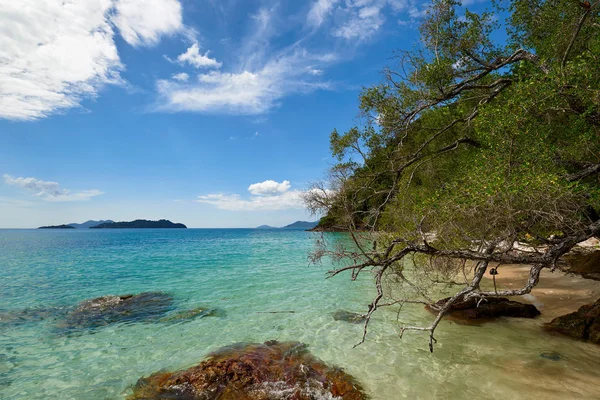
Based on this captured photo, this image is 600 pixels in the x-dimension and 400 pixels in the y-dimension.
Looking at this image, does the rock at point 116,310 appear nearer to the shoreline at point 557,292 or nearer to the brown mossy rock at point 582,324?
the brown mossy rock at point 582,324

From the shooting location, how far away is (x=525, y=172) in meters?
6.70

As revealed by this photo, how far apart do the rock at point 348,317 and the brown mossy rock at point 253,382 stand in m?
A: 4.05

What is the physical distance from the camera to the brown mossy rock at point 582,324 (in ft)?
29.5

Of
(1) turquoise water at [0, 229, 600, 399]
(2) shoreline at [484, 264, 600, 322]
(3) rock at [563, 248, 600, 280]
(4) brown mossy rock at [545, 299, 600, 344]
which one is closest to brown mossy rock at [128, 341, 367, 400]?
(1) turquoise water at [0, 229, 600, 399]

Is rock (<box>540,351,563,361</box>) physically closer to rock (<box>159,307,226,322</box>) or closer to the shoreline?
the shoreline

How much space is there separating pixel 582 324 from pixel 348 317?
7495 millimetres

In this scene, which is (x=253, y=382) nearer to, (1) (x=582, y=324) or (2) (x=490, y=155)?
(2) (x=490, y=155)

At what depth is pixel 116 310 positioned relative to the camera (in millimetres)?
15008

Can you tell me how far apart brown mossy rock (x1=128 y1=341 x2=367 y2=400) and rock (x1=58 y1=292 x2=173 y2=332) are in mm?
6761

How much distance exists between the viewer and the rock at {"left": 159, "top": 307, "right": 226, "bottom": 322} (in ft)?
44.0

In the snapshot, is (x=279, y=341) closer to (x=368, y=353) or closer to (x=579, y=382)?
(x=368, y=353)

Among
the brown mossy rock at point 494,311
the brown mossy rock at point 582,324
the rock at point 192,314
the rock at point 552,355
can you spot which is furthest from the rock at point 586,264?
the rock at point 192,314

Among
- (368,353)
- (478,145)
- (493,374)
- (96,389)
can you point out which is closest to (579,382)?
(493,374)

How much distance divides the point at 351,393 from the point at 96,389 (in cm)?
629
